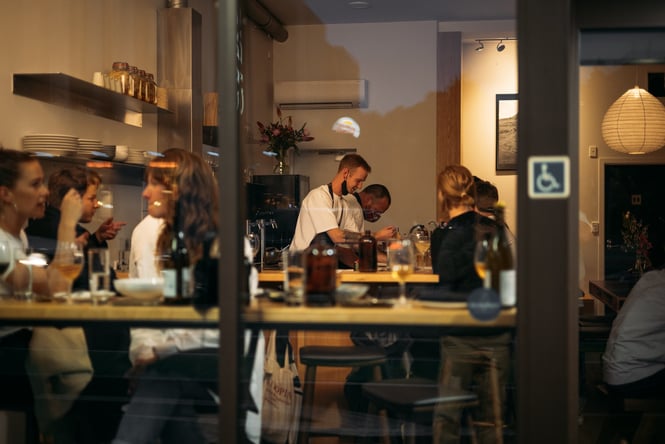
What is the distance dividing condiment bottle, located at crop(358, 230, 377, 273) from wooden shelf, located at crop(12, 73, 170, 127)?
1.64 metres

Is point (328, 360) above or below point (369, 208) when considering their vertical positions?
below

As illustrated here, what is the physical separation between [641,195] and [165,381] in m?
2.32

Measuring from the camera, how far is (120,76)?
5125 millimetres

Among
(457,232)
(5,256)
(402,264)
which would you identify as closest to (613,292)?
(457,232)

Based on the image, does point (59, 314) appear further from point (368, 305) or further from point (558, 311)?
point (558, 311)

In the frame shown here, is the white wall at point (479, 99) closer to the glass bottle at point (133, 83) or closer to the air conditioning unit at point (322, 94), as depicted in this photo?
the air conditioning unit at point (322, 94)

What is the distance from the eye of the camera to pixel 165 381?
275 centimetres

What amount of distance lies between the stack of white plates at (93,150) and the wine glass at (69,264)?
1.66m

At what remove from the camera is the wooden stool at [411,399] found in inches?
108

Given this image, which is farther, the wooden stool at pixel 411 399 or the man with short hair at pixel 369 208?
the man with short hair at pixel 369 208

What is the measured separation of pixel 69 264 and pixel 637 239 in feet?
8.10

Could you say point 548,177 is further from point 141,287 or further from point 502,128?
point 502,128

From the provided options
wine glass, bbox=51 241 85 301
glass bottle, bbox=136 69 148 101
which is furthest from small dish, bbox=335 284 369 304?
glass bottle, bbox=136 69 148 101

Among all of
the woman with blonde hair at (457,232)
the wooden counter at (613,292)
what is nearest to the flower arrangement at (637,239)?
the wooden counter at (613,292)
